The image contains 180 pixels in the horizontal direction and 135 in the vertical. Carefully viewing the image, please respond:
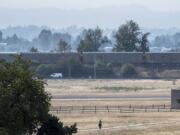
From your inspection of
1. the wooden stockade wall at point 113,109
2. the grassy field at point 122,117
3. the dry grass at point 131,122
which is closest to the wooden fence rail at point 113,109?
the wooden stockade wall at point 113,109

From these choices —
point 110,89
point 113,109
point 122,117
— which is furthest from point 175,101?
point 110,89

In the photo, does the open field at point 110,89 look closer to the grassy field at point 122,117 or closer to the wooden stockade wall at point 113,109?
the grassy field at point 122,117

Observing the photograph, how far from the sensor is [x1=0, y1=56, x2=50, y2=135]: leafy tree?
34.9 m

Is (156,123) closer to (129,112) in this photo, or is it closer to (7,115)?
(129,112)

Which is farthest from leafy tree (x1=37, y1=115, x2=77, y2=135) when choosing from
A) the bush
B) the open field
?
the bush

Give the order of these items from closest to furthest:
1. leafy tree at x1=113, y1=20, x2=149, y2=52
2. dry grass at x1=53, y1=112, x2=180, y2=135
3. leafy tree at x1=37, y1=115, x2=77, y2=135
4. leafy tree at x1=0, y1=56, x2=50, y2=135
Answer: leafy tree at x1=0, y1=56, x2=50, y2=135
leafy tree at x1=37, y1=115, x2=77, y2=135
dry grass at x1=53, y1=112, x2=180, y2=135
leafy tree at x1=113, y1=20, x2=149, y2=52

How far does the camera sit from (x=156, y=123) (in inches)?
2366

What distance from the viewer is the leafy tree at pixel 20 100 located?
1375 inches

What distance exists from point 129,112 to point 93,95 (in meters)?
21.7

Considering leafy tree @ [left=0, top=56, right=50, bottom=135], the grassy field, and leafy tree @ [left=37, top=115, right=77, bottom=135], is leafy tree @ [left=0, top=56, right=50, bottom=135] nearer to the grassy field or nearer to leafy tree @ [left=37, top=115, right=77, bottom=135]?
leafy tree @ [left=37, top=115, right=77, bottom=135]

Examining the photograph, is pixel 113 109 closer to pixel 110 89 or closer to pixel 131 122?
pixel 131 122

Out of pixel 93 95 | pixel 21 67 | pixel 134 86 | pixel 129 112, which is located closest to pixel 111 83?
pixel 134 86

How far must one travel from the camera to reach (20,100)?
35312 millimetres

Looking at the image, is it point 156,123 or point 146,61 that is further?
point 146,61
